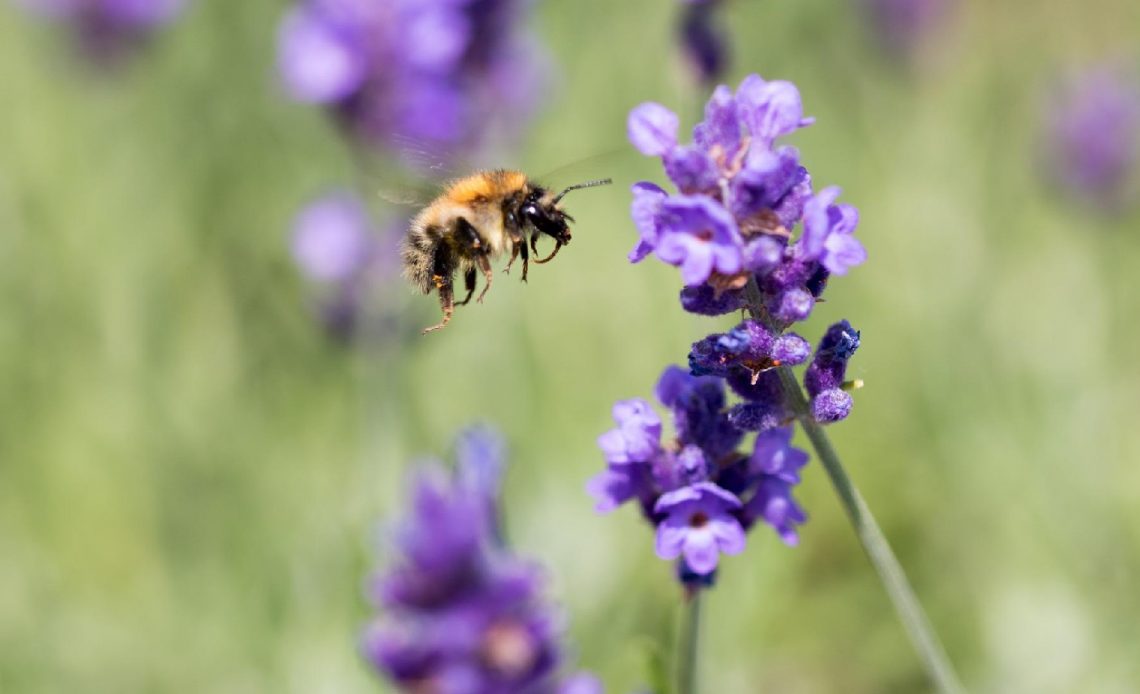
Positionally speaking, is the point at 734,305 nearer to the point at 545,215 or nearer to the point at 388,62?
the point at 545,215

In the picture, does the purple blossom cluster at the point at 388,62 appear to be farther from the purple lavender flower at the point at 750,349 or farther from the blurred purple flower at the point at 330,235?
the purple lavender flower at the point at 750,349

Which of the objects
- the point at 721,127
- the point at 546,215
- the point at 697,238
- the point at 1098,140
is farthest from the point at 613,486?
the point at 1098,140

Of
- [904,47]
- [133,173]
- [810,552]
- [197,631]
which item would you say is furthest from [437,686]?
[904,47]

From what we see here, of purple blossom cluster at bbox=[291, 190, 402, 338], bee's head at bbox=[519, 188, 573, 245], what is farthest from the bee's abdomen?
purple blossom cluster at bbox=[291, 190, 402, 338]

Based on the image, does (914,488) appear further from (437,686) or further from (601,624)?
(437,686)

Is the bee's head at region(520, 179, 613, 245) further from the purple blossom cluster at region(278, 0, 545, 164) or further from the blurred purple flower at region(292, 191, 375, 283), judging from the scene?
the blurred purple flower at region(292, 191, 375, 283)
